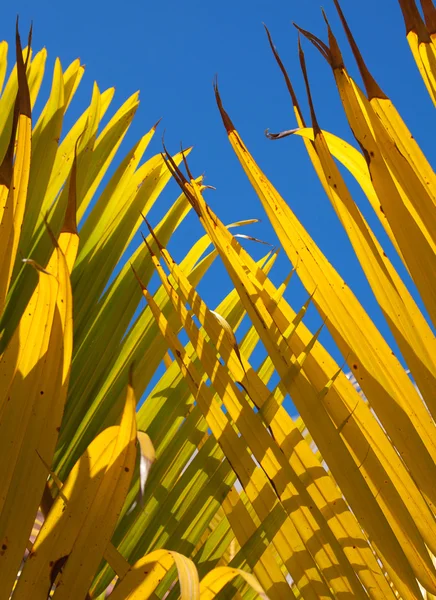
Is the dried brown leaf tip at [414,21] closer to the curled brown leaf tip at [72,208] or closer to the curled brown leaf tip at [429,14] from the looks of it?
the curled brown leaf tip at [429,14]

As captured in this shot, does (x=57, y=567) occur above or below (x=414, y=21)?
below

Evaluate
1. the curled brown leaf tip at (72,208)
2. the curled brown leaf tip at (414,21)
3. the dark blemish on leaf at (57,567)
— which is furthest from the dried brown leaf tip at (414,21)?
the dark blemish on leaf at (57,567)

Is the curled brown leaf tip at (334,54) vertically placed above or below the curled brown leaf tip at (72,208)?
above

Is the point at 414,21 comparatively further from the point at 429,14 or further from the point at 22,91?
the point at 22,91

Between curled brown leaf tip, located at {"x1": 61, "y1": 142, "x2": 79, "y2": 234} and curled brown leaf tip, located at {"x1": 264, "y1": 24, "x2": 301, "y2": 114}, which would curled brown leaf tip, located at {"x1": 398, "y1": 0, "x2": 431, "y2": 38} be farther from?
curled brown leaf tip, located at {"x1": 61, "y1": 142, "x2": 79, "y2": 234}

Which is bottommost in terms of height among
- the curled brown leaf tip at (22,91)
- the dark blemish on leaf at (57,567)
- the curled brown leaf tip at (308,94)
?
the dark blemish on leaf at (57,567)

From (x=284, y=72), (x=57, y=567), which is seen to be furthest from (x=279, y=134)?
(x=57, y=567)

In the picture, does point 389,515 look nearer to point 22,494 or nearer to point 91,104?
point 22,494

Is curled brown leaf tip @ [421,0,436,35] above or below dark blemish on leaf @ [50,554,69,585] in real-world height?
above

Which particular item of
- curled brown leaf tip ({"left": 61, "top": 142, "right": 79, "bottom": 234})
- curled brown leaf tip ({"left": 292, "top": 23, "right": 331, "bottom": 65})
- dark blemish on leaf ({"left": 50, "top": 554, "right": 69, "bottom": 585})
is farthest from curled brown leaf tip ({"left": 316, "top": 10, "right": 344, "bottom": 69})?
dark blemish on leaf ({"left": 50, "top": 554, "right": 69, "bottom": 585})

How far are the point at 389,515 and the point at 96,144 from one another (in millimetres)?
540

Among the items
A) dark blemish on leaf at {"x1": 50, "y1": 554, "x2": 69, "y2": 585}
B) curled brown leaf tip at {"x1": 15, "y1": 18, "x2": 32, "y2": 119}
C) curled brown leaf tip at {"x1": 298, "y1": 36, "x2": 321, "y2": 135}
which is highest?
curled brown leaf tip at {"x1": 15, "y1": 18, "x2": 32, "y2": 119}

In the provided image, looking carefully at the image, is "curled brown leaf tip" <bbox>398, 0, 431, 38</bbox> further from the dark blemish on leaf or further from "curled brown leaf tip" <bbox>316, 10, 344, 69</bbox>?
the dark blemish on leaf

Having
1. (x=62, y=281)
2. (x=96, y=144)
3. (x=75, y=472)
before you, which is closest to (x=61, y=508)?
(x=75, y=472)
